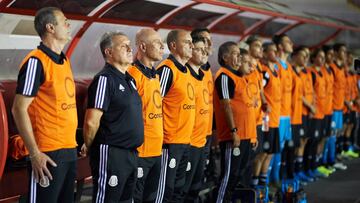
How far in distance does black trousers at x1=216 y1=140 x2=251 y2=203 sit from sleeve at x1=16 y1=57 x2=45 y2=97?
91.1 inches

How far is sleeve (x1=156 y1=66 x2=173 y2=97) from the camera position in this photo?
432cm

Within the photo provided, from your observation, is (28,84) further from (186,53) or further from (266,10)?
(266,10)

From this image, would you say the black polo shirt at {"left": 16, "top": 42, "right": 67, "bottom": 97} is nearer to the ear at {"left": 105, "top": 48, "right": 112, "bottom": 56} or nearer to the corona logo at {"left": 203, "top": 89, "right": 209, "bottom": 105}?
the ear at {"left": 105, "top": 48, "right": 112, "bottom": 56}

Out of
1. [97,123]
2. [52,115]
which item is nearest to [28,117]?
[52,115]

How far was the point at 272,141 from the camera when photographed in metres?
6.38

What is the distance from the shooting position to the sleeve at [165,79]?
4316 mm

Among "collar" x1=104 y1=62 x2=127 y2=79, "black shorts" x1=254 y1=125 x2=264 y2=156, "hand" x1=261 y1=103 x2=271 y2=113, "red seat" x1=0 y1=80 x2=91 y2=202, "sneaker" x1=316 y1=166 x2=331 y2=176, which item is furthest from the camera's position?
"sneaker" x1=316 y1=166 x2=331 y2=176

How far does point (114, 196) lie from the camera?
3611 mm

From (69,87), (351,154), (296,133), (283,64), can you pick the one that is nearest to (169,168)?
(69,87)

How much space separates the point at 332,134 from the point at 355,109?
96 centimetres

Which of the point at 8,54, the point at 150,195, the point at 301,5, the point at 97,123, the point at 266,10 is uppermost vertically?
the point at 301,5

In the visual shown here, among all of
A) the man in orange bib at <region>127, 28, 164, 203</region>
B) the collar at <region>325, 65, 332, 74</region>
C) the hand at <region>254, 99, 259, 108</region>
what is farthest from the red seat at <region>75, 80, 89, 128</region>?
the collar at <region>325, 65, 332, 74</region>

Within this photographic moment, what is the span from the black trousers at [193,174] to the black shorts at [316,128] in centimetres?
287

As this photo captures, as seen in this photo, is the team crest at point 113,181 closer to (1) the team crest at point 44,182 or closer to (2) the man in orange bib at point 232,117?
(1) the team crest at point 44,182
